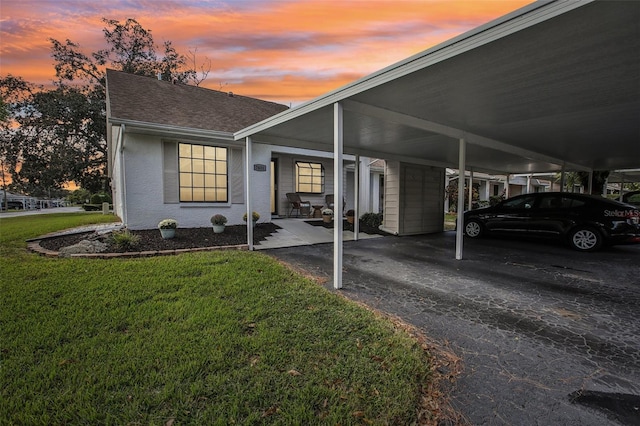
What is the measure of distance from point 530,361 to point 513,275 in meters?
2.98

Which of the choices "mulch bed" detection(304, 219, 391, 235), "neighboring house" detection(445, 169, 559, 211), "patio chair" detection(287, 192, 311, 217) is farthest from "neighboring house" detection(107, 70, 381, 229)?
"neighboring house" detection(445, 169, 559, 211)

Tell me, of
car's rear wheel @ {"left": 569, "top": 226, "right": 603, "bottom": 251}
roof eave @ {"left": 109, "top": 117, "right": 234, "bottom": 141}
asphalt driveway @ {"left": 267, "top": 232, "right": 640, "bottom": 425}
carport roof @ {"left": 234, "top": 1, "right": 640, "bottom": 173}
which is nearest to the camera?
asphalt driveway @ {"left": 267, "top": 232, "right": 640, "bottom": 425}

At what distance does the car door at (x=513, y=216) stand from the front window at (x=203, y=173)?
8.03m

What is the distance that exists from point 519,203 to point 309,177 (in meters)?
7.38

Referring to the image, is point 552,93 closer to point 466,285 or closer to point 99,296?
point 466,285

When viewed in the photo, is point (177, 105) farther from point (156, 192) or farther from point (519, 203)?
point (519, 203)

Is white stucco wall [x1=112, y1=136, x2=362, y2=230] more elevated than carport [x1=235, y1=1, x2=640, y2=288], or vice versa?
carport [x1=235, y1=1, x2=640, y2=288]

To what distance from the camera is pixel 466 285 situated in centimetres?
433

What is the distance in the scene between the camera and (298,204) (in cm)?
1108

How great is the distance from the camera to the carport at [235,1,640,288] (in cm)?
255

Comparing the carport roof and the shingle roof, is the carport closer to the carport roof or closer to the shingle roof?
the carport roof

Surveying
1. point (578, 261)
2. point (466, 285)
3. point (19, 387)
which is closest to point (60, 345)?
point (19, 387)

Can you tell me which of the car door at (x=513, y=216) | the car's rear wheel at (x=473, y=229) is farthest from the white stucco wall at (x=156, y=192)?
the car door at (x=513, y=216)

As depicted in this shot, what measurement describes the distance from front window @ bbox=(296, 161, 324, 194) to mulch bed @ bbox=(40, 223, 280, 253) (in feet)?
13.4
